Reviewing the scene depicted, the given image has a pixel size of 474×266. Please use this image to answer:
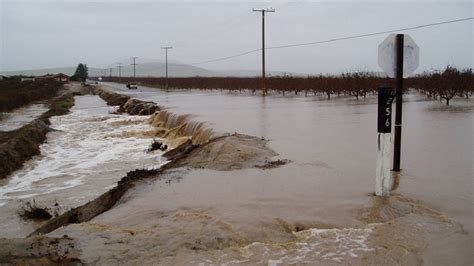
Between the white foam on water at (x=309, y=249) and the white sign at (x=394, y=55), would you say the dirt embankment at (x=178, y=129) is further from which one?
the white foam on water at (x=309, y=249)

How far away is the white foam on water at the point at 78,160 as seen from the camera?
11.0 metres

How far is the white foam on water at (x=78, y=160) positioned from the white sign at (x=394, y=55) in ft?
23.0

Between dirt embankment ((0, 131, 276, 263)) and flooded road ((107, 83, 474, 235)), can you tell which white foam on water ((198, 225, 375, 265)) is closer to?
flooded road ((107, 83, 474, 235))

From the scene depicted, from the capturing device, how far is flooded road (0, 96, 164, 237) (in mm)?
9297

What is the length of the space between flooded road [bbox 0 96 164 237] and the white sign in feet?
21.2

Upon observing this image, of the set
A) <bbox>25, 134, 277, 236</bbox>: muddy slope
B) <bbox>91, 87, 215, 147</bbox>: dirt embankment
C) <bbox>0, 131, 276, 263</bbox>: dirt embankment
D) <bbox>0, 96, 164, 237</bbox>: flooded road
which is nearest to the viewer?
<bbox>0, 131, 276, 263</bbox>: dirt embankment

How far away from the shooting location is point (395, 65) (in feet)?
21.5

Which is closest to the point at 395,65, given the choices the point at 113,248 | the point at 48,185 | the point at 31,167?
the point at 113,248

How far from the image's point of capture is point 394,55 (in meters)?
6.52

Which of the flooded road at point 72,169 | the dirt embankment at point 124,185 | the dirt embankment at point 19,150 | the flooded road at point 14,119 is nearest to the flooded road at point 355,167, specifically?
the dirt embankment at point 124,185

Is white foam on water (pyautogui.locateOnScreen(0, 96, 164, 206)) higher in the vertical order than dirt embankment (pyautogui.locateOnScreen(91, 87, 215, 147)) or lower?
lower

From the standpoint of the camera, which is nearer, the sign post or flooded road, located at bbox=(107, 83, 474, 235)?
flooded road, located at bbox=(107, 83, 474, 235)

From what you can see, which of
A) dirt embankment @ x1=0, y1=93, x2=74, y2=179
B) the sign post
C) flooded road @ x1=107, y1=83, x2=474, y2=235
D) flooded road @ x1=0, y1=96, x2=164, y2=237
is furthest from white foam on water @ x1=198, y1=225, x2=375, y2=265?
dirt embankment @ x1=0, y1=93, x2=74, y2=179

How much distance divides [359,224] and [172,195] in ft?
9.78
